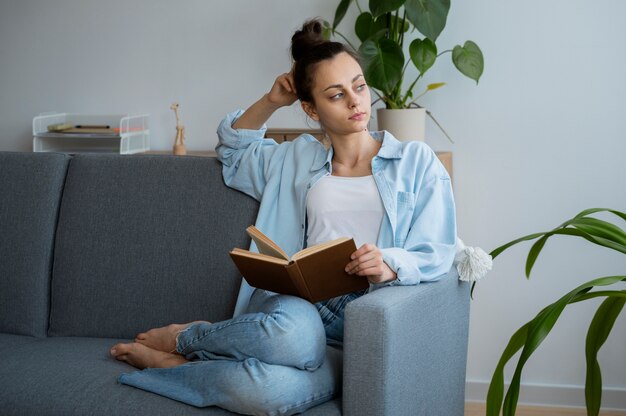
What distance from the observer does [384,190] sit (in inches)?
85.0

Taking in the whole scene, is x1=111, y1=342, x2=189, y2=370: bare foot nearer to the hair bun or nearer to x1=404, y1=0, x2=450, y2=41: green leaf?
the hair bun

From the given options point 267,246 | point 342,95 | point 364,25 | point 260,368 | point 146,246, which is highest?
point 364,25

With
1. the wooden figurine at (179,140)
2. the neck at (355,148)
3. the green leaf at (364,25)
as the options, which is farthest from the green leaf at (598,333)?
the wooden figurine at (179,140)

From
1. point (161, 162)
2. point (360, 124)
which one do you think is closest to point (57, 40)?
point (161, 162)

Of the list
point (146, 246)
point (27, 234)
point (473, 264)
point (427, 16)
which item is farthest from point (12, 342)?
point (427, 16)

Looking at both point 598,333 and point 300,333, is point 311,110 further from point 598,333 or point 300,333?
point 598,333

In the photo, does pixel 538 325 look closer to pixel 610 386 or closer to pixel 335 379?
pixel 335 379

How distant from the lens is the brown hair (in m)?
2.26

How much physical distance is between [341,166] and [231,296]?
1.51 ft

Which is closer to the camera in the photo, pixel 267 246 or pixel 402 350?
pixel 402 350

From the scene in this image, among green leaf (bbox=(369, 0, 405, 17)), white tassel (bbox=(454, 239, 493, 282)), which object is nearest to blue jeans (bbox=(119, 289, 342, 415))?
white tassel (bbox=(454, 239, 493, 282))

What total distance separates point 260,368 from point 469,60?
1508 millimetres

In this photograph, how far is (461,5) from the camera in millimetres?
3107

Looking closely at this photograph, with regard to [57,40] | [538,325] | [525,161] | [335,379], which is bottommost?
[335,379]
